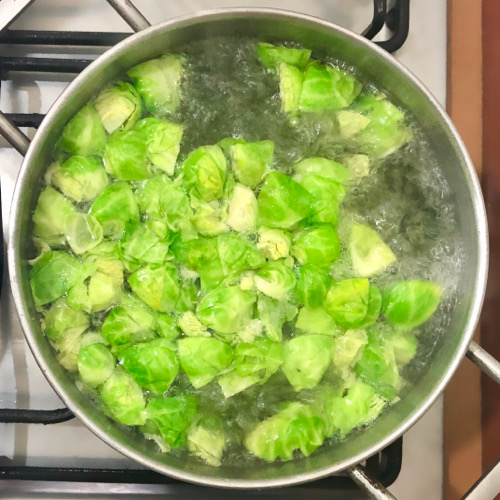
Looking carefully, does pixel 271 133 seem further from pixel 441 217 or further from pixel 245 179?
pixel 441 217

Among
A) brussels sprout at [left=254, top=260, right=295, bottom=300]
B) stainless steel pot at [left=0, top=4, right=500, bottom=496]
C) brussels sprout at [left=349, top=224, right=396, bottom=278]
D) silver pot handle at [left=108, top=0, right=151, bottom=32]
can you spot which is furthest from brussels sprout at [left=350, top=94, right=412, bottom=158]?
silver pot handle at [left=108, top=0, right=151, bottom=32]

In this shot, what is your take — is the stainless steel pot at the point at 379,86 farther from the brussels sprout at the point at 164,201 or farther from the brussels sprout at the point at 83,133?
the brussels sprout at the point at 164,201

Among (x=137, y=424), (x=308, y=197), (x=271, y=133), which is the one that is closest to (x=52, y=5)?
(x=271, y=133)

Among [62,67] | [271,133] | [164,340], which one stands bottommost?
[164,340]

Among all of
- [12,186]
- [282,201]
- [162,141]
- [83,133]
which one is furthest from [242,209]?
[12,186]

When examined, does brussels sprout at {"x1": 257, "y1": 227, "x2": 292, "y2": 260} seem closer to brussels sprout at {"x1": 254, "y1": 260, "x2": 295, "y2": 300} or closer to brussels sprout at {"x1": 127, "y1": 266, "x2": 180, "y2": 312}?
brussels sprout at {"x1": 254, "y1": 260, "x2": 295, "y2": 300}

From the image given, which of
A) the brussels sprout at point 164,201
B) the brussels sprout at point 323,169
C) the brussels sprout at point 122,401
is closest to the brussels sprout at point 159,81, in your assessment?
the brussels sprout at point 164,201

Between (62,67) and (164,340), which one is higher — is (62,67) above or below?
above
